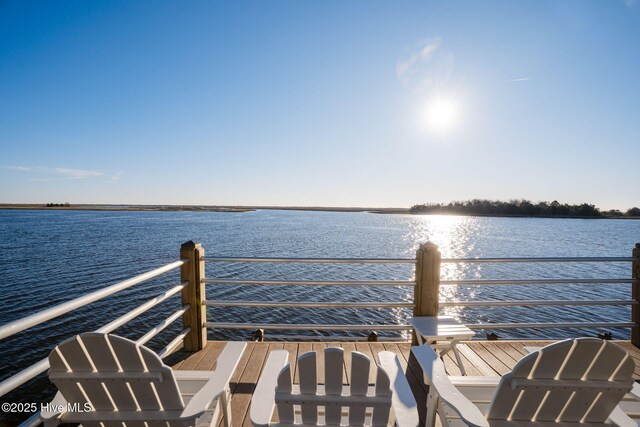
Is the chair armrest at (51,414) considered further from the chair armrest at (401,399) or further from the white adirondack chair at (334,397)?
the chair armrest at (401,399)

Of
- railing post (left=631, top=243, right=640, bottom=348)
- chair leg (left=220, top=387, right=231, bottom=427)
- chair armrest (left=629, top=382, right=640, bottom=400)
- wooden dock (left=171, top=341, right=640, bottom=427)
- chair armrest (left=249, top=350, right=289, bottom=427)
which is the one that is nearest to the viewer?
chair armrest (left=249, top=350, right=289, bottom=427)

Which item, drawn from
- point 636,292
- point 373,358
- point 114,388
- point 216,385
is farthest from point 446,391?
point 636,292

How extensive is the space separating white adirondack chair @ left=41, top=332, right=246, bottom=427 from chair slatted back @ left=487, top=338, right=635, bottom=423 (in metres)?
1.70

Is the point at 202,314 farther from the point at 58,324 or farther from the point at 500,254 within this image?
the point at 500,254

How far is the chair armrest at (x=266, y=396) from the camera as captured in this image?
4.90 feet

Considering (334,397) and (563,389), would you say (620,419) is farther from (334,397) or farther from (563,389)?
(334,397)

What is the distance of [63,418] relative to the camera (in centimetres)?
156

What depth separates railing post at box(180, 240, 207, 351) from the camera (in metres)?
3.40

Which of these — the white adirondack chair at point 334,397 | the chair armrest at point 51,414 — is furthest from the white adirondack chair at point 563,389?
the chair armrest at point 51,414

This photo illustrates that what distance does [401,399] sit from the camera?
1684 millimetres

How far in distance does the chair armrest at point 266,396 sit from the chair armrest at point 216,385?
0.69ft

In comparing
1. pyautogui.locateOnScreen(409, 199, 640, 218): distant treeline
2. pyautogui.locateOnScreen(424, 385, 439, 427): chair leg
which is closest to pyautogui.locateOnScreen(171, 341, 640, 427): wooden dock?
pyautogui.locateOnScreen(424, 385, 439, 427): chair leg

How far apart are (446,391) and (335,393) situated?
735mm

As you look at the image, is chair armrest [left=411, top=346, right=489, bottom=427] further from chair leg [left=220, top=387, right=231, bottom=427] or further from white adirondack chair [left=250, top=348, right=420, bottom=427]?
chair leg [left=220, top=387, right=231, bottom=427]
